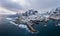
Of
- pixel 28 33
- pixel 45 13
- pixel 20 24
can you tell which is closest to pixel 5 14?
pixel 20 24

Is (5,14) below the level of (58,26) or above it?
above

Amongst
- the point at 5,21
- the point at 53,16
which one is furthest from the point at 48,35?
the point at 5,21

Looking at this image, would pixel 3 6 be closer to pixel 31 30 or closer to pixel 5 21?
pixel 5 21

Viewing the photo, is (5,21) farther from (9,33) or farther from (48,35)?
(48,35)

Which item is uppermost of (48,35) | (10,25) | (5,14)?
(5,14)

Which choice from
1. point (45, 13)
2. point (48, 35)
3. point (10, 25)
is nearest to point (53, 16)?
point (45, 13)

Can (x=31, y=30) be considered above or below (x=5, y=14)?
below

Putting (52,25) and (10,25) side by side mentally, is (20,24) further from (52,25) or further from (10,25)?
(52,25)
